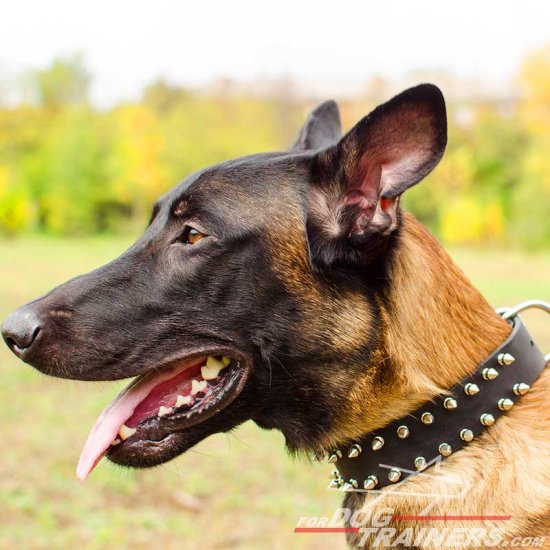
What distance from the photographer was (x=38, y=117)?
55.7m

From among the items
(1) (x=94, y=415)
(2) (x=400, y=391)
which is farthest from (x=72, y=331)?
(1) (x=94, y=415)

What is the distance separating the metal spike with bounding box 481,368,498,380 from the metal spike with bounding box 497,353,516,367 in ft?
0.11

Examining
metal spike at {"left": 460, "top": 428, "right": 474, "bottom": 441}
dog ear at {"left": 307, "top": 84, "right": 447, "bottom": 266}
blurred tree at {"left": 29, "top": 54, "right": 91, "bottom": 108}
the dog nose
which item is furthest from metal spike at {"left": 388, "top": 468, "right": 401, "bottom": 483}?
blurred tree at {"left": 29, "top": 54, "right": 91, "bottom": 108}

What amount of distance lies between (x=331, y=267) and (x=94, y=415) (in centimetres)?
510

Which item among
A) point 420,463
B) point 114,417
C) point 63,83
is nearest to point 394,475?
point 420,463

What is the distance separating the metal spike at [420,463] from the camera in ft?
6.65

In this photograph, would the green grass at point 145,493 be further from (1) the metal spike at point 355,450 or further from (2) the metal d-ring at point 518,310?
(2) the metal d-ring at point 518,310

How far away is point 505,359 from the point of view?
204 cm

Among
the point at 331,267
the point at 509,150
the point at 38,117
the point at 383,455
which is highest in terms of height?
the point at 331,267

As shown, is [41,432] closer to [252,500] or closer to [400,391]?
[252,500]

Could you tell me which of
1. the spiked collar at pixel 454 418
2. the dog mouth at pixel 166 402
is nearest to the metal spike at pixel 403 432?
the spiked collar at pixel 454 418

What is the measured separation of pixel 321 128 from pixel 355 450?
1.48m

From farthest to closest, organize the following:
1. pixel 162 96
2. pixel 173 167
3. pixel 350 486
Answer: pixel 162 96
pixel 173 167
pixel 350 486

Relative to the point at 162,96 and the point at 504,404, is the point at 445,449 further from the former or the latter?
the point at 162,96
